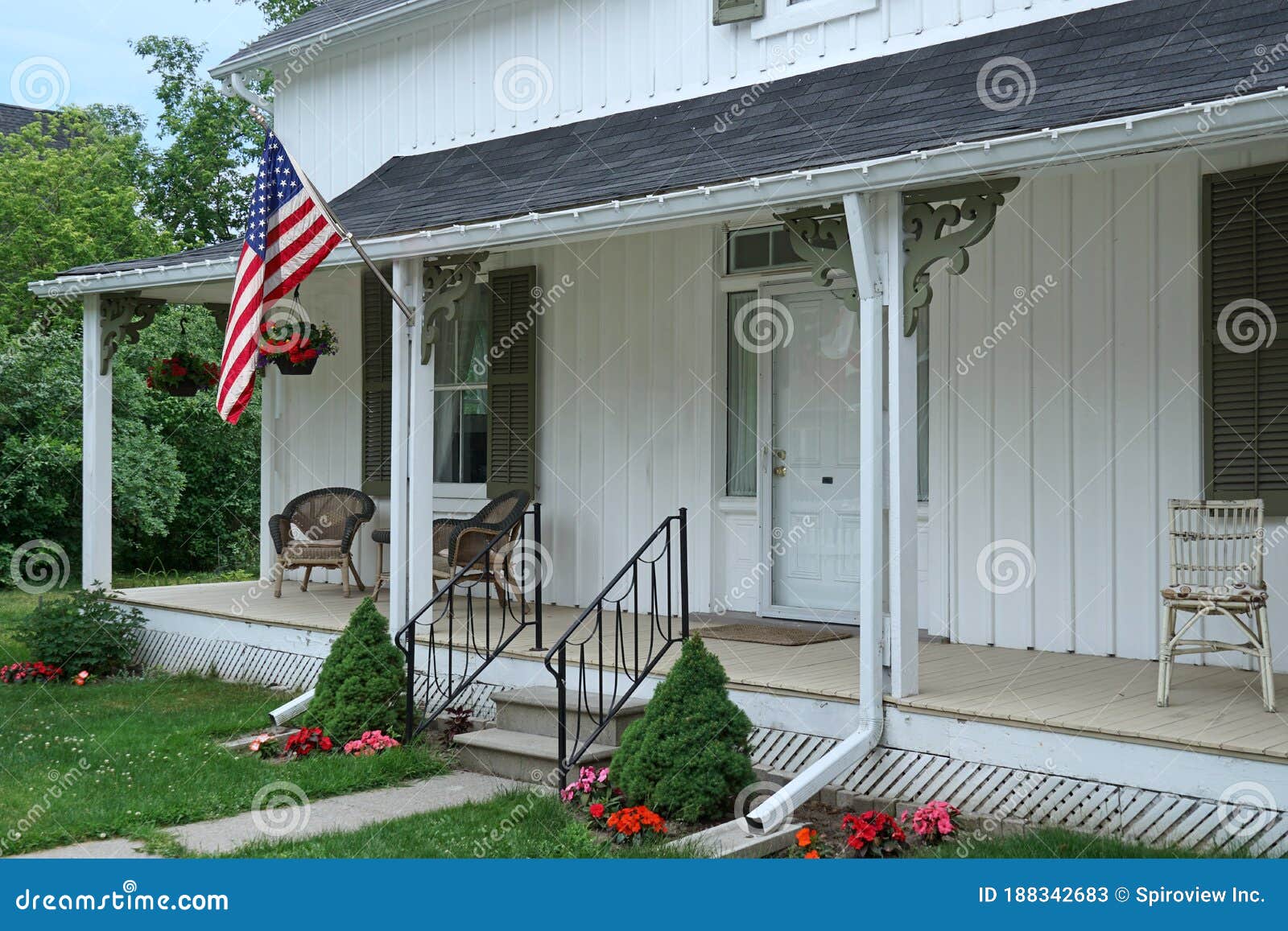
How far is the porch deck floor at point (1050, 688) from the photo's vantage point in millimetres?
4578

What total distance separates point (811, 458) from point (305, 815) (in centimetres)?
362

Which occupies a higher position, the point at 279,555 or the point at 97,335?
the point at 97,335

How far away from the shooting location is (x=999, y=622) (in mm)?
6656

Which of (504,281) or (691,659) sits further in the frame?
(504,281)

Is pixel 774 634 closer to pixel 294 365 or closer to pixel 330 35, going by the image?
pixel 294 365

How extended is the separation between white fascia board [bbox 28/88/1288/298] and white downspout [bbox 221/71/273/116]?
13.7 ft

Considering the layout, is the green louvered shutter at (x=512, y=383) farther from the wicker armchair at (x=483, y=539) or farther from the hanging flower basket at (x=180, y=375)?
the hanging flower basket at (x=180, y=375)

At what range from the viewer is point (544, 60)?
904cm

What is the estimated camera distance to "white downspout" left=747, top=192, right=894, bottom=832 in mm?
5191

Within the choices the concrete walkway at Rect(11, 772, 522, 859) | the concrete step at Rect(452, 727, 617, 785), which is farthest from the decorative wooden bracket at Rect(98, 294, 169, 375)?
the concrete walkway at Rect(11, 772, 522, 859)

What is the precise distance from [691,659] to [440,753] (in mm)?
1800

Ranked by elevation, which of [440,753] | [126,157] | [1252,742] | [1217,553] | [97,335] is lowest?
[440,753]

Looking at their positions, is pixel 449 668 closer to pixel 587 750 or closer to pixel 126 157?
pixel 587 750

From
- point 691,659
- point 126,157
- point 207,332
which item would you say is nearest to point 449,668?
point 691,659
